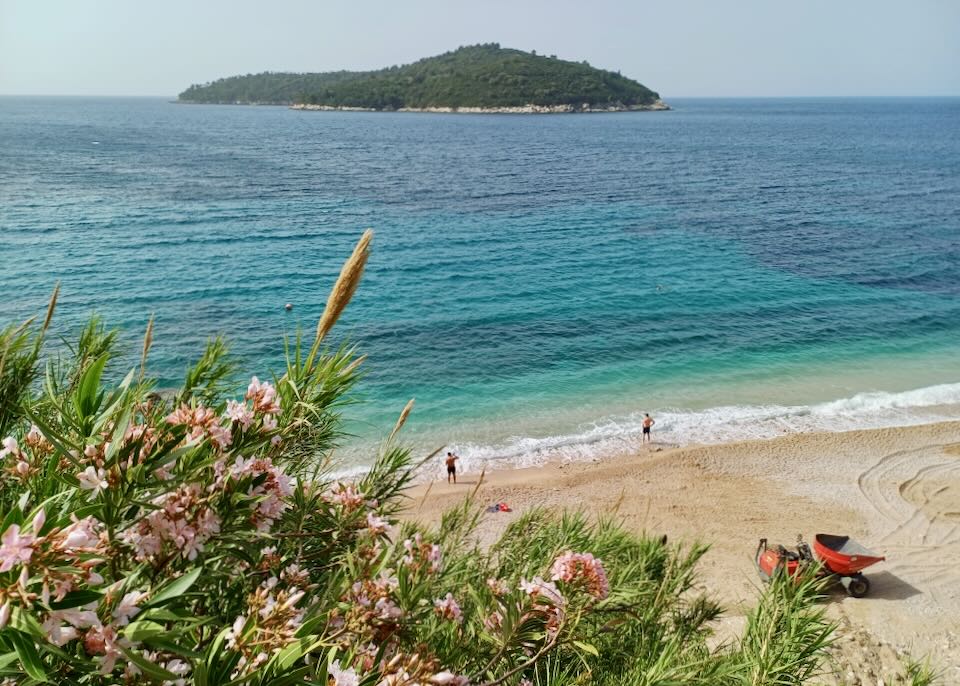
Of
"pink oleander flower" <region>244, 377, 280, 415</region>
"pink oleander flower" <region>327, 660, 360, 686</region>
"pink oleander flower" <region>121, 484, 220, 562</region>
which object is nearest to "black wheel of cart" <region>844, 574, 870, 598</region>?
"pink oleander flower" <region>327, 660, 360, 686</region>

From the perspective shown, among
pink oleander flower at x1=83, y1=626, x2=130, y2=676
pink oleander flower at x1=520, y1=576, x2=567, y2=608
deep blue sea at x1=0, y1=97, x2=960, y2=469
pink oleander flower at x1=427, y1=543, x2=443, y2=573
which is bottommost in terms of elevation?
deep blue sea at x1=0, y1=97, x2=960, y2=469

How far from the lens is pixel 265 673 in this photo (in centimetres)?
182

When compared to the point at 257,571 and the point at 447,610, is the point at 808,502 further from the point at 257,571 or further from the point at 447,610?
the point at 257,571

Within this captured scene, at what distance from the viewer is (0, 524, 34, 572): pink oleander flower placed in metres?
1.51

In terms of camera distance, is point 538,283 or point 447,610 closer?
point 447,610

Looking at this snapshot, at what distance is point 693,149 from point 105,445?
94.9 m

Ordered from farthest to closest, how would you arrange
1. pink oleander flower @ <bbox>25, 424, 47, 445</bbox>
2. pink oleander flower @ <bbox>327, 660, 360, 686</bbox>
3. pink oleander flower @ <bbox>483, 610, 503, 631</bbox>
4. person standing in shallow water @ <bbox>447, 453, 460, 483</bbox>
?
person standing in shallow water @ <bbox>447, 453, 460, 483</bbox>, pink oleander flower @ <bbox>483, 610, 503, 631</bbox>, pink oleander flower @ <bbox>25, 424, 47, 445</bbox>, pink oleander flower @ <bbox>327, 660, 360, 686</bbox>

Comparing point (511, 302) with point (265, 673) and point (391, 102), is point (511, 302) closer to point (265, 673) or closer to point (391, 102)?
point (265, 673)

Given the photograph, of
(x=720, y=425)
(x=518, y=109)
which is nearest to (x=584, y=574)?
(x=720, y=425)

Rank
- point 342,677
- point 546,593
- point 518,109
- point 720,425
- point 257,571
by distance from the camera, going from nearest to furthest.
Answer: point 342,677, point 257,571, point 546,593, point 720,425, point 518,109

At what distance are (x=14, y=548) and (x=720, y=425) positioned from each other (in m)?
22.6

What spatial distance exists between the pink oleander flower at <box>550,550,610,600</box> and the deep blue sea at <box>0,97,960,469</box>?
10945 mm

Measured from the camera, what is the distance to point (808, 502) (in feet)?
59.3

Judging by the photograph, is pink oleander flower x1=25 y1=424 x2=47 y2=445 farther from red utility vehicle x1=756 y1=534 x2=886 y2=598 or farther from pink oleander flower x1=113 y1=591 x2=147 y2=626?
red utility vehicle x1=756 y1=534 x2=886 y2=598
